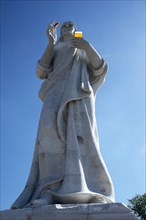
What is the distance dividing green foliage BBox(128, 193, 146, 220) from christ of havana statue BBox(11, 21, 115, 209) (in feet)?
73.6

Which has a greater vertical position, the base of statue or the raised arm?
the raised arm

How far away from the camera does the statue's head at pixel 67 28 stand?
10.9 m

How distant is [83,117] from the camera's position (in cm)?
891

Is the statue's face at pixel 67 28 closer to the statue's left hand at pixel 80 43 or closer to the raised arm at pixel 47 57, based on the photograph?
the raised arm at pixel 47 57

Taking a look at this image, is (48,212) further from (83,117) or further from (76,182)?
(83,117)

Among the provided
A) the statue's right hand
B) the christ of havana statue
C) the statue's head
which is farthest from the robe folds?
the statue's head

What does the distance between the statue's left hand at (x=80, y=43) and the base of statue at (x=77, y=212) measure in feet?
16.6

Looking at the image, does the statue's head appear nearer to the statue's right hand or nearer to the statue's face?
the statue's face

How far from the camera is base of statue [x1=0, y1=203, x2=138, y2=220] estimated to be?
6207 millimetres

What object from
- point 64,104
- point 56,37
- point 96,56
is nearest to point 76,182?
point 64,104

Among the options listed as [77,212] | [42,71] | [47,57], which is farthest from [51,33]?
[77,212]

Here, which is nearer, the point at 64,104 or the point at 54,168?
the point at 54,168

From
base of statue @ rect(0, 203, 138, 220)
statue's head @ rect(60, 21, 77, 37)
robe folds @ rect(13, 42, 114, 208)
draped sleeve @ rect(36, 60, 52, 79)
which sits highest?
statue's head @ rect(60, 21, 77, 37)

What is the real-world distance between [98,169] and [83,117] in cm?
157
